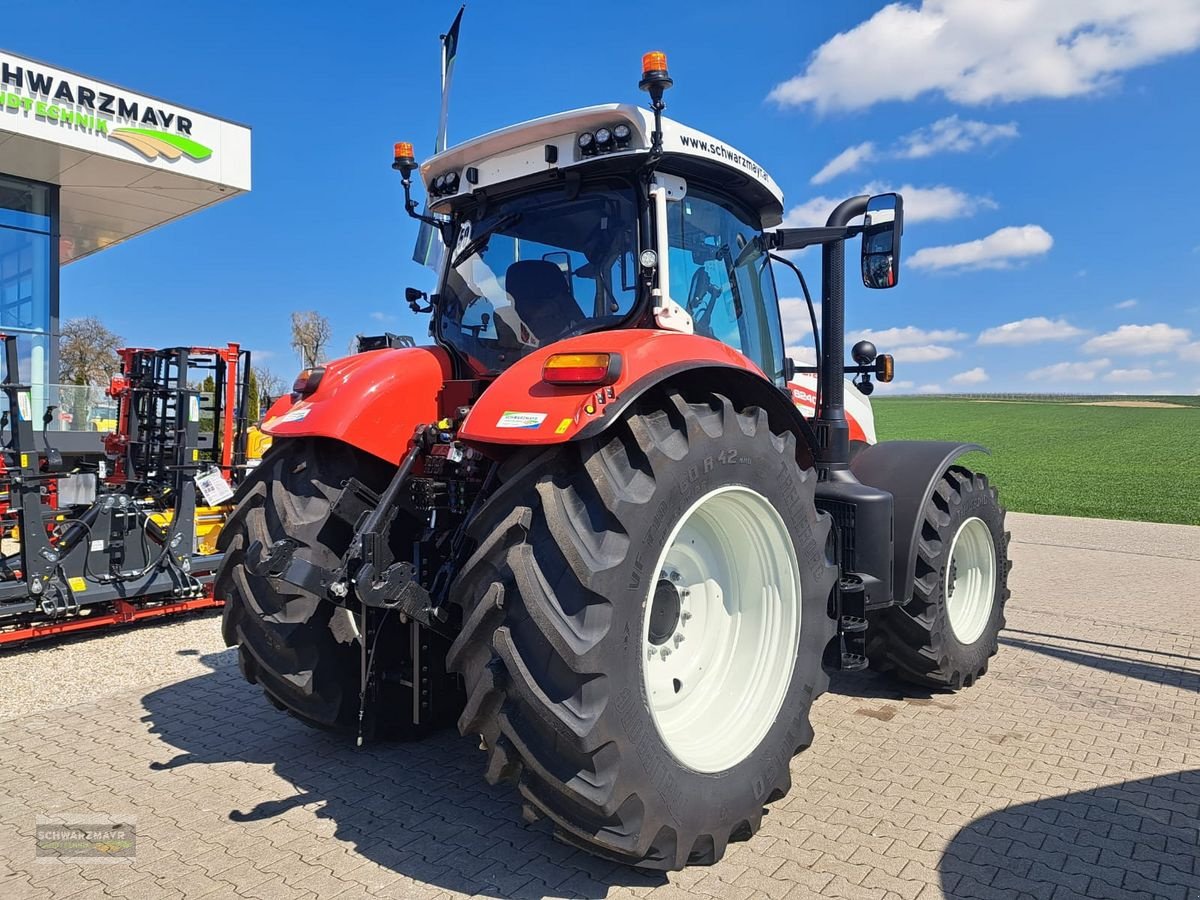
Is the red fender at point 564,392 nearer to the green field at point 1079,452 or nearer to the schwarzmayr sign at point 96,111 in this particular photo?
the schwarzmayr sign at point 96,111

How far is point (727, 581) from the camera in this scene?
10.8 ft

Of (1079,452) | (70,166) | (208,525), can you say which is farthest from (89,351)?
(1079,452)

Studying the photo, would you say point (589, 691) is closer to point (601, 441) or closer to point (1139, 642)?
point (601, 441)

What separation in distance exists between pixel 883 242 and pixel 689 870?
2.88 meters

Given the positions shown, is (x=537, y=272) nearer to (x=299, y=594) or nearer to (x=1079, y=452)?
(x=299, y=594)

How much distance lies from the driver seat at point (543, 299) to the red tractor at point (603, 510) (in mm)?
12

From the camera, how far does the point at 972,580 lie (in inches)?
197

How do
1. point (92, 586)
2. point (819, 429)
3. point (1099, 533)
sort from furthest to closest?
point (1099, 533) → point (92, 586) → point (819, 429)

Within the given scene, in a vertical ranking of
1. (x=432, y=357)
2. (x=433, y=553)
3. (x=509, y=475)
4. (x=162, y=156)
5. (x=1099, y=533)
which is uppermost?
(x=162, y=156)

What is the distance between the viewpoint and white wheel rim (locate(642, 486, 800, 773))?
301 centimetres

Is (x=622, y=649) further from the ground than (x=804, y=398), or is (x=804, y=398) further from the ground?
(x=804, y=398)

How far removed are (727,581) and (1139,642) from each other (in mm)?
4356

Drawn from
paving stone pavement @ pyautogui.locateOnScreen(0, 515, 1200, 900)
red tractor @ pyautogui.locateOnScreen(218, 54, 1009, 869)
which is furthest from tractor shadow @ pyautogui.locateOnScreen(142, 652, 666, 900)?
red tractor @ pyautogui.locateOnScreen(218, 54, 1009, 869)

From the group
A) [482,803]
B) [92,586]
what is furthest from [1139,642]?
[92,586]
